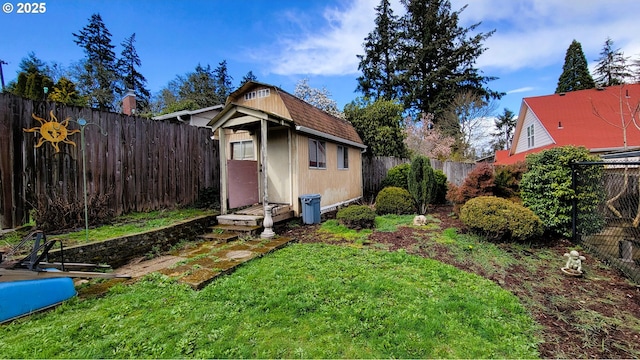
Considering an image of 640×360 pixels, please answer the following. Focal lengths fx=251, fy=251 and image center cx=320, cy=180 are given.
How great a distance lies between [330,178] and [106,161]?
6.11 metres

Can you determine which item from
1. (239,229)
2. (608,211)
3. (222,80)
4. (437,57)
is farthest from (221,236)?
(222,80)

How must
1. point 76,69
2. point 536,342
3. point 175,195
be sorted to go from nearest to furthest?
point 536,342
point 175,195
point 76,69

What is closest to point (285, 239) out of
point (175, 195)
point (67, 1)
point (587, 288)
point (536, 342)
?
point (175, 195)

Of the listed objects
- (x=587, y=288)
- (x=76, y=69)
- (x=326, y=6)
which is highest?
(x=76, y=69)

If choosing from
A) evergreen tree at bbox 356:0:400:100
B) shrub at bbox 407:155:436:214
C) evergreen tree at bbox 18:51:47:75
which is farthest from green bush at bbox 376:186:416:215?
evergreen tree at bbox 18:51:47:75

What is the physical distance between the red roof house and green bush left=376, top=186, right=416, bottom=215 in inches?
409

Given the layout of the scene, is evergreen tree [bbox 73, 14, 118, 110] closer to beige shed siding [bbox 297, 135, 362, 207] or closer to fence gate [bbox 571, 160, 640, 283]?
beige shed siding [bbox 297, 135, 362, 207]

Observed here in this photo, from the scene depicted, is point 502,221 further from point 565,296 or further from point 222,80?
point 222,80

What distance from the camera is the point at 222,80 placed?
33969 millimetres

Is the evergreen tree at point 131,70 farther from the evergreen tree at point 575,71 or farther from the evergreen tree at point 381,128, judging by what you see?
the evergreen tree at point 575,71

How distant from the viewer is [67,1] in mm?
5875

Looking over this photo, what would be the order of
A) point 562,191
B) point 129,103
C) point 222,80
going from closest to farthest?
point 562,191
point 129,103
point 222,80

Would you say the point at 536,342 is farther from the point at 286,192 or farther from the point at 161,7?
the point at 161,7

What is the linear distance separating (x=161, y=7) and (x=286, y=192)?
21.2ft
